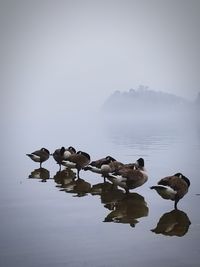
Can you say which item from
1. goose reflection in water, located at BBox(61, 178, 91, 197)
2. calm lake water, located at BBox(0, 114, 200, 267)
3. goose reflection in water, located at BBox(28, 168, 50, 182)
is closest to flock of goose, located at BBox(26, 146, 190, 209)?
calm lake water, located at BBox(0, 114, 200, 267)

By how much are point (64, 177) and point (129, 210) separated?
23.8 feet

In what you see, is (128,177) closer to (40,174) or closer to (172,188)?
(172,188)

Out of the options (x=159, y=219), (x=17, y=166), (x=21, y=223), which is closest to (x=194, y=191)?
(x=159, y=219)

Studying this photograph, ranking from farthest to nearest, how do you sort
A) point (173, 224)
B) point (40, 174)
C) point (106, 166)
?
1. point (40, 174)
2. point (106, 166)
3. point (173, 224)

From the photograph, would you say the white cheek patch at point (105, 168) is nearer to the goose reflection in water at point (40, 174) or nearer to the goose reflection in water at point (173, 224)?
the goose reflection in water at point (40, 174)

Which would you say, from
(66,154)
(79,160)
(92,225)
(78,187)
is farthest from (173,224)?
(66,154)

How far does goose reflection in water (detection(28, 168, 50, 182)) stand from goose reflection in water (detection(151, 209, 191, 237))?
849 centimetres

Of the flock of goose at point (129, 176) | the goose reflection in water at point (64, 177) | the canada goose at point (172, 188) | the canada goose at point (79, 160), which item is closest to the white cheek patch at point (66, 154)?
the flock of goose at point (129, 176)

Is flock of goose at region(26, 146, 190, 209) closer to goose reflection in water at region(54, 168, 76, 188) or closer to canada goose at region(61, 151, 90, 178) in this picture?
canada goose at region(61, 151, 90, 178)

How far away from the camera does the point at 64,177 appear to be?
66.0 feet

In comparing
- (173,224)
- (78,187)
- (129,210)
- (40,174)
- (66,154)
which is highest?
(66,154)

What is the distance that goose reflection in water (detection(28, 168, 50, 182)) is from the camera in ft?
66.9

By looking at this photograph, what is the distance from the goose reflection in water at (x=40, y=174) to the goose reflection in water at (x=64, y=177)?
552 millimetres

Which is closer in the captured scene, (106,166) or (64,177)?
(106,166)
